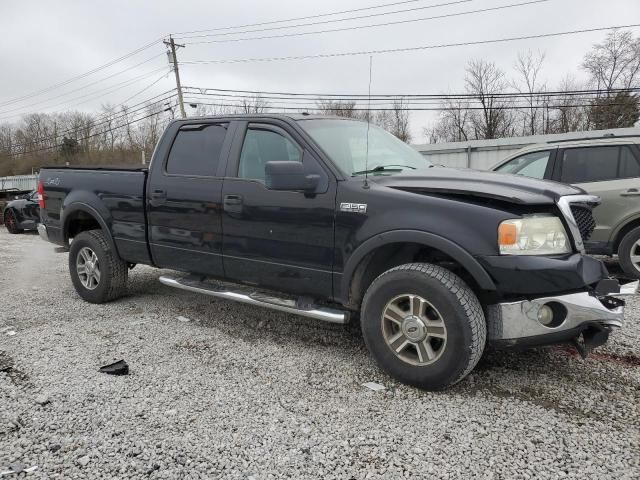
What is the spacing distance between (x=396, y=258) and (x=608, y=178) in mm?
4299

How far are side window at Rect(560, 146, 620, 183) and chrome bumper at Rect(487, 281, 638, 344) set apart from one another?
3.96 metres

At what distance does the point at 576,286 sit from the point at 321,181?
182 centimetres

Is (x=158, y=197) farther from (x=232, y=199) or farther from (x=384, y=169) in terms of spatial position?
(x=384, y=169)

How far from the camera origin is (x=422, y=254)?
3486 mm

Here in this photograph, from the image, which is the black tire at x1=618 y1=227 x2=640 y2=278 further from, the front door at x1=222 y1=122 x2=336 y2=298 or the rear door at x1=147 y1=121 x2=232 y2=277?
the rear door at x1=147 y1=121 x2=232 y2=277

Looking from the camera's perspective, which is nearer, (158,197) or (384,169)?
(384,169)

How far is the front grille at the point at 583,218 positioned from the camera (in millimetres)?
3158

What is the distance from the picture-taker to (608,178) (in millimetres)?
6258

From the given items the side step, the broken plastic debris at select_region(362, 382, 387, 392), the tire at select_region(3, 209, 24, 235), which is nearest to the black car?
the tire at select_region(3, 209, 24, 235)

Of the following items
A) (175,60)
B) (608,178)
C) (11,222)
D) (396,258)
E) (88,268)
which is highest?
(175,60)

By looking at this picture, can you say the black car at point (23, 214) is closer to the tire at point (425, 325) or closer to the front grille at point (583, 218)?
the tire at point (425, 325)

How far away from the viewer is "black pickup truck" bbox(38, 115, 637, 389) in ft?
9.53

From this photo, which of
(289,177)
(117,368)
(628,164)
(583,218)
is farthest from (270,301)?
(628,164)

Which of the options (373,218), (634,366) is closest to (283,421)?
(373,218)
